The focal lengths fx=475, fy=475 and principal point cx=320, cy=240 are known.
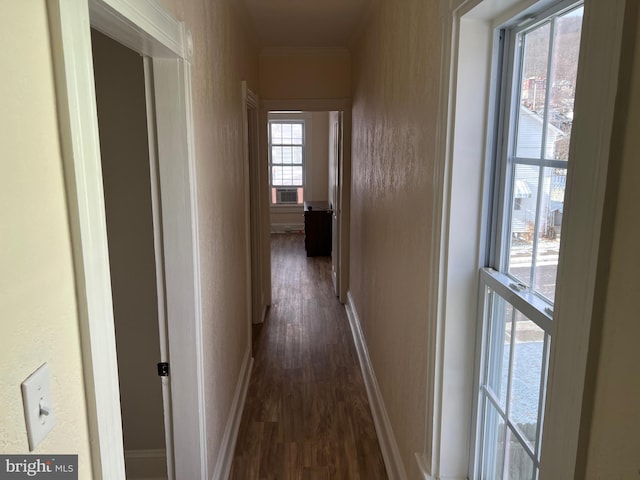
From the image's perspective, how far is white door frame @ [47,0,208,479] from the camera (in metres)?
0.81

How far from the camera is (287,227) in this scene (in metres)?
9.80

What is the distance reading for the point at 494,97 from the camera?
1418mm

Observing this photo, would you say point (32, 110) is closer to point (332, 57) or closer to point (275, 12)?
point (275, 12)

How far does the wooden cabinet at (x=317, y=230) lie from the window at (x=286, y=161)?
1970 millimetres

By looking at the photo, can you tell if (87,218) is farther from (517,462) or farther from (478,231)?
(517,462)

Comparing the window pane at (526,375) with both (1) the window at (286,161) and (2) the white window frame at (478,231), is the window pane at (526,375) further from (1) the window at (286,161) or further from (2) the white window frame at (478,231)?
(1) the window at (286,161)

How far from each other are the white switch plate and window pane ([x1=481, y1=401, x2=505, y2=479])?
1.22 m

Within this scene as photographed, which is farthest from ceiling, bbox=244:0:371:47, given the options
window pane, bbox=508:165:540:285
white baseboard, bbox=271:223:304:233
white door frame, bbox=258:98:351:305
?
white baseboard, bbox=271:223:304:233

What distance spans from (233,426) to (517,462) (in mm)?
1942

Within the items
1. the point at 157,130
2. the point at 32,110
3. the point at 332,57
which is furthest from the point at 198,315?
the point at 332,57

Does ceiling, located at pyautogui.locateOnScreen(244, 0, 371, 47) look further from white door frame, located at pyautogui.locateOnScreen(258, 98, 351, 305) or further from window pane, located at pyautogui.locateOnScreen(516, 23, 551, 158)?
window pane, located at pyautogui.locateOnScreen(516, 23, 551, 158)

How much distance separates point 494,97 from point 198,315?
1331 millimetres

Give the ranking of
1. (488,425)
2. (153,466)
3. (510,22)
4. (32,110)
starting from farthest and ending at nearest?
1. (153,466)
2. (488,425)
3. (510,22)
4. (32,110)

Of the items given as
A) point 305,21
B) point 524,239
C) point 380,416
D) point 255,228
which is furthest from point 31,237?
point 255,228
